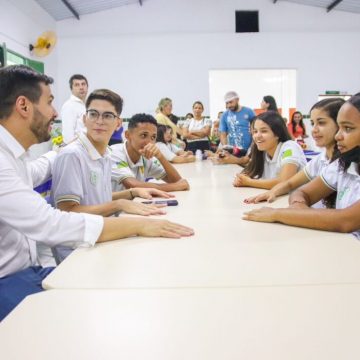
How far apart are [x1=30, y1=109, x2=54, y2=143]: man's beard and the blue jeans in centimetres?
46

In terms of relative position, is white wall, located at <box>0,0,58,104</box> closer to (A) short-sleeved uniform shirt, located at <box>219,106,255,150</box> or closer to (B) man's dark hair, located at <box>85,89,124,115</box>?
(A) short-sleeved uniform shirt, located at <box>219,106,255,150</box>

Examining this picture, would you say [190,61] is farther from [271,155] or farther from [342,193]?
[342,193]

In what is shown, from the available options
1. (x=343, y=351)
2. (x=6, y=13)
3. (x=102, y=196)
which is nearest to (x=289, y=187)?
(x=102, y=196)

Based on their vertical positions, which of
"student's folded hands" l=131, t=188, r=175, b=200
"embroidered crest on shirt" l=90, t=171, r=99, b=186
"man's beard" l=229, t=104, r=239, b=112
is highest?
"man's beard" l=229, t=104, r=239, b=112

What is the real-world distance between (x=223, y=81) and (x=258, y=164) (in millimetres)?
7519

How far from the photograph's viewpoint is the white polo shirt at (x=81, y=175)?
5.57ft

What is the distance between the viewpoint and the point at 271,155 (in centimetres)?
266

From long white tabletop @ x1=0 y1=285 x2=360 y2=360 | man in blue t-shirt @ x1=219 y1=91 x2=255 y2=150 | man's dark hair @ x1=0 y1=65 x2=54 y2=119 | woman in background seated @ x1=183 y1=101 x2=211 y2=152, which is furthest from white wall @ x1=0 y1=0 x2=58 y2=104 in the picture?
long white tabletop @ x1=0 y1=285 x2=360 y2=360

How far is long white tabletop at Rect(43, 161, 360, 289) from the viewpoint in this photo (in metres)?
0.88

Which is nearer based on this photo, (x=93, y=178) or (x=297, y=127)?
(x=93, y=178)

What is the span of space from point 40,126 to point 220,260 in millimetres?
808

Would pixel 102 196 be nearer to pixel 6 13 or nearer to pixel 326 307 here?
pixel 326 307

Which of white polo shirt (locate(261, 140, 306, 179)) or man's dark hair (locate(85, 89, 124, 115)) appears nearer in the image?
man's dark hair (locate(85, 89, 124, 115))

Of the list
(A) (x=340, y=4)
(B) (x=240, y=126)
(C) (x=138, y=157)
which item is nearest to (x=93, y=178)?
(C) (x=138, y=157)
